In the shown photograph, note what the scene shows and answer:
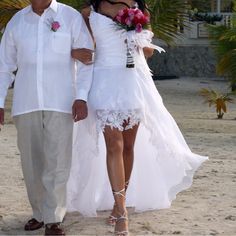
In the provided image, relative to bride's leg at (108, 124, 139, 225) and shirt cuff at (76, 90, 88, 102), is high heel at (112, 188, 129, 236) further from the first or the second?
shirt cuff at (76, 90, 88, 102)

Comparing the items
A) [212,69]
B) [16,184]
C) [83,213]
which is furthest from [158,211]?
[212,69]

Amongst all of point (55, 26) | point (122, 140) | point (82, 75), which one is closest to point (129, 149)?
point (122, 140)

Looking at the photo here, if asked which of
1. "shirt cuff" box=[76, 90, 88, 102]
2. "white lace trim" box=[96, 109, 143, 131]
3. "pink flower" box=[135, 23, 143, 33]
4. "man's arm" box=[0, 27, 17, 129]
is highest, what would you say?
"pink flower" box=[135, 23, 143, 33]

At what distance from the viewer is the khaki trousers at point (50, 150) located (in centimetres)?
539

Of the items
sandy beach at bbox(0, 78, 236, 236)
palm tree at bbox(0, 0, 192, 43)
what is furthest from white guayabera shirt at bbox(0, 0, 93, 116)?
palm tree at bbox(0, 0, 192, 43)

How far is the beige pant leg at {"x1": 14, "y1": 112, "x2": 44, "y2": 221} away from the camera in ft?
17.8

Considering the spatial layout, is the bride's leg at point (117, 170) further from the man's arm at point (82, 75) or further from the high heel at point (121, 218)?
the man's arm at point (82, 75)

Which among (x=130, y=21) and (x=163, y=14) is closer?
(x=130, y=21)

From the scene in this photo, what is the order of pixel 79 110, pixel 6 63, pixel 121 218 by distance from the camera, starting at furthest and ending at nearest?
pixel 6 63
pixel 121 218
pixel 79 110

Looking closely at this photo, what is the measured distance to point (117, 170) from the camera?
215 inches

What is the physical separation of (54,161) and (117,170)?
0.47m

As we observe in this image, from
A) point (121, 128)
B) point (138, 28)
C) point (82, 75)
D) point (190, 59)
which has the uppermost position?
point (138, 28)

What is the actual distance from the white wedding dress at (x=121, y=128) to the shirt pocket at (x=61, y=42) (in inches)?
11.8

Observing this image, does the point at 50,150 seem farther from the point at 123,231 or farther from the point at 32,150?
the point at 123,231
